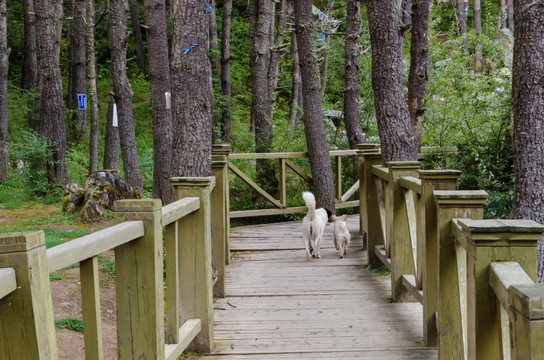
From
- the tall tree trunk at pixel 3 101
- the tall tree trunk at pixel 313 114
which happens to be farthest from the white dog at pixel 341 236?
the tall tree trunk at pixel 3 101

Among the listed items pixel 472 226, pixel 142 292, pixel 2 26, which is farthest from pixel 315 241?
pixel 2 26

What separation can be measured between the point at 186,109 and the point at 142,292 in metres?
3.44

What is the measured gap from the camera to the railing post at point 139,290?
338cm

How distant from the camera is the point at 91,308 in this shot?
2.64 m

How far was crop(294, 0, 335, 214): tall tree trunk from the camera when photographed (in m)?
11.9

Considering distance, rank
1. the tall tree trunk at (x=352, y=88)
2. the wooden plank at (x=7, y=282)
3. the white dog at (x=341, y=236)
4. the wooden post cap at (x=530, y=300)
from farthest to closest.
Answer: the tall tree trunk at (x=352, y=88) < the white dog at (x=341, y=236) < the wooden plank at (x=7, y=282) < the wooden post cap at (x=530, y=300)

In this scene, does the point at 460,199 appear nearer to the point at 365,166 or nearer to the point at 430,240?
the point at 430,240

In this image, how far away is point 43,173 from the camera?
50.8ft

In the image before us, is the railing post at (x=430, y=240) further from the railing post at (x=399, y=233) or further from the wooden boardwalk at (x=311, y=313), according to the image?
the railing post at (x=399, y=233)

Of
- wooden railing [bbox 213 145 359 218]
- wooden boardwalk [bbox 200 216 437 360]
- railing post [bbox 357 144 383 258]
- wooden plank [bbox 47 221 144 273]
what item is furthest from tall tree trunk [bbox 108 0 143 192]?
wooden plank [bbox 47 221 144 273]

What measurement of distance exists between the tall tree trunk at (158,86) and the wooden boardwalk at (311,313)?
2.29 meters

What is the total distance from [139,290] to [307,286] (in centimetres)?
380

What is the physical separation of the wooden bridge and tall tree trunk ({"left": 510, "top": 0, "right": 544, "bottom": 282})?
1.44 m

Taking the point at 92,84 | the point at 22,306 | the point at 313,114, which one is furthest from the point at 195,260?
the point at 92,84
